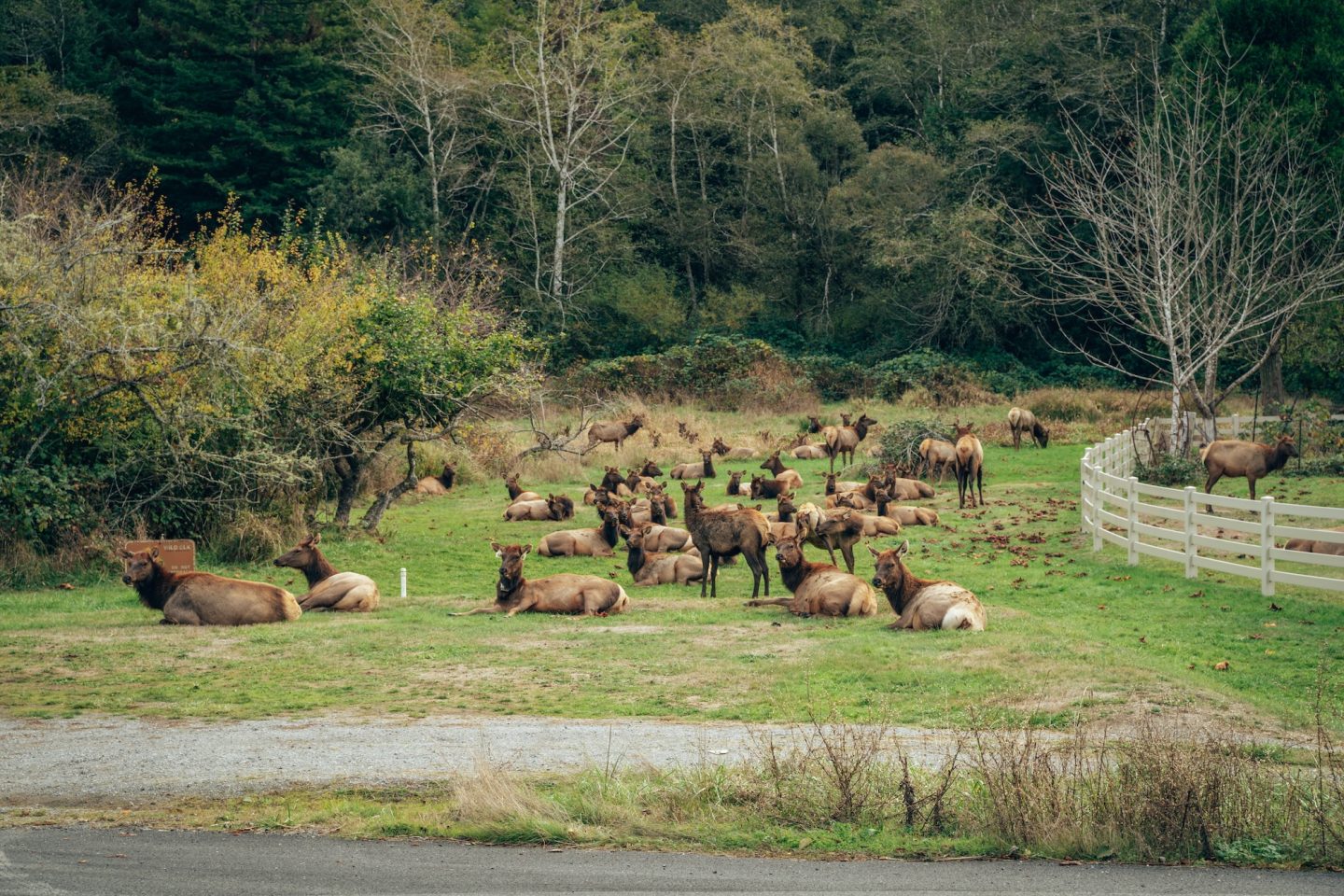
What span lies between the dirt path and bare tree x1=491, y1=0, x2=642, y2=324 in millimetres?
47347

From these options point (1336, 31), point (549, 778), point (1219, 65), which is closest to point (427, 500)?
point (549, 778)

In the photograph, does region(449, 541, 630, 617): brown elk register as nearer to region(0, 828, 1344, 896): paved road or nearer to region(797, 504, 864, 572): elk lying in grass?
region(797, 504, 864, 572): elk lying in grass

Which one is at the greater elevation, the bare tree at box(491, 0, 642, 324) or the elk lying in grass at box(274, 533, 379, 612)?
the bare tree at box(491, 0, 642, 324)

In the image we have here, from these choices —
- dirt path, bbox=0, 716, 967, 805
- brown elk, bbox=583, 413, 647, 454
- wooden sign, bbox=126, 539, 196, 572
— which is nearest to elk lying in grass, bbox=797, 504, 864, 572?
dirt path, bbox=0, 716, 967, 805

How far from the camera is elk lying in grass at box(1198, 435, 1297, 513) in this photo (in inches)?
1096

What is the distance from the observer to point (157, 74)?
6141 centimetres

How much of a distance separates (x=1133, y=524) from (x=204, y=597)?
14.0 m

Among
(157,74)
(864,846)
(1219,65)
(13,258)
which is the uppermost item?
(157,74)

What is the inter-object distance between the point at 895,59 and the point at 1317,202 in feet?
106

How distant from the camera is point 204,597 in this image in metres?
17.6

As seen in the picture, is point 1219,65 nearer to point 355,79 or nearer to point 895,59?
point 895,59

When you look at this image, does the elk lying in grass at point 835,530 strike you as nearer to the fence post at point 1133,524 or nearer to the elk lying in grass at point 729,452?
the fence post at point 1133,524

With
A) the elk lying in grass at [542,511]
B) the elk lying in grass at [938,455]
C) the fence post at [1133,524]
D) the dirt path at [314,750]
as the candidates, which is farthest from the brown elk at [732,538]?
the elk lying in grass at [938,455]

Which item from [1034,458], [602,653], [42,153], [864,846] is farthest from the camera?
[42,153]
